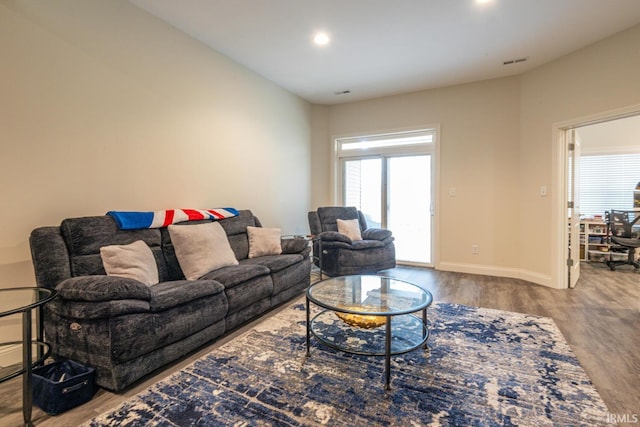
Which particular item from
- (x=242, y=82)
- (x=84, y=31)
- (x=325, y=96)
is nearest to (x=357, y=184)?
(x=325, y=96)

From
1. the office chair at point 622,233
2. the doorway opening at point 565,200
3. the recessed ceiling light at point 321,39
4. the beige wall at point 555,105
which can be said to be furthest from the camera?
the office chair at point 622,233

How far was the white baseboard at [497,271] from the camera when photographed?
4030 millimetres

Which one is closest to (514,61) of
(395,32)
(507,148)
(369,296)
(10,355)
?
(507,148)

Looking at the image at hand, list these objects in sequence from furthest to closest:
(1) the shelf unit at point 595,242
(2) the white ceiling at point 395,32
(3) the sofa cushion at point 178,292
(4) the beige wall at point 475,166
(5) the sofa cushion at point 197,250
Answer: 1. (1) the shelf unit at point 595,242
2. (4) the beige wall at point 475,166
3. (2) the white ceiling at point 395,32
4. (5) the sofa cushion at point 197,250
5. (3) the sofa cushion at point 178,292

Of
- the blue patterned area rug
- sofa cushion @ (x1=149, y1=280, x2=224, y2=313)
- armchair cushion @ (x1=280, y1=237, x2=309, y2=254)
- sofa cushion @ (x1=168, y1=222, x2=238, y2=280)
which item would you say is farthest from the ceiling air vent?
sofa cushion @ (x1=149, y1=280, x2=224, y2=313)

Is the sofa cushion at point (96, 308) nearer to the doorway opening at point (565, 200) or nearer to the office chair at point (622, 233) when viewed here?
the doorway opening at point (565, 200)

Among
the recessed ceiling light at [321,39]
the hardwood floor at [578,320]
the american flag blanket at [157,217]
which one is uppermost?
the recessed ceiling light at [321,39]

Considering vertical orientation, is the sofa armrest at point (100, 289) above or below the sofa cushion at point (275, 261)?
above

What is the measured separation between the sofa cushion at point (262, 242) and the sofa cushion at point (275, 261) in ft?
0.45

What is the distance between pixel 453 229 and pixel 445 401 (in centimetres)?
352

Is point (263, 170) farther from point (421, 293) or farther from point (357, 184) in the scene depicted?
point (421, 293)

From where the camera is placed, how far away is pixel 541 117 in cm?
399

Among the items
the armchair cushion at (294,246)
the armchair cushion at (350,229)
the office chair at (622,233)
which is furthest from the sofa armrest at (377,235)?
the office chair at (622,233)

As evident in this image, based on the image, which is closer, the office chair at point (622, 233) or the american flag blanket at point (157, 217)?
the american flag blanket at point (157, 217)
